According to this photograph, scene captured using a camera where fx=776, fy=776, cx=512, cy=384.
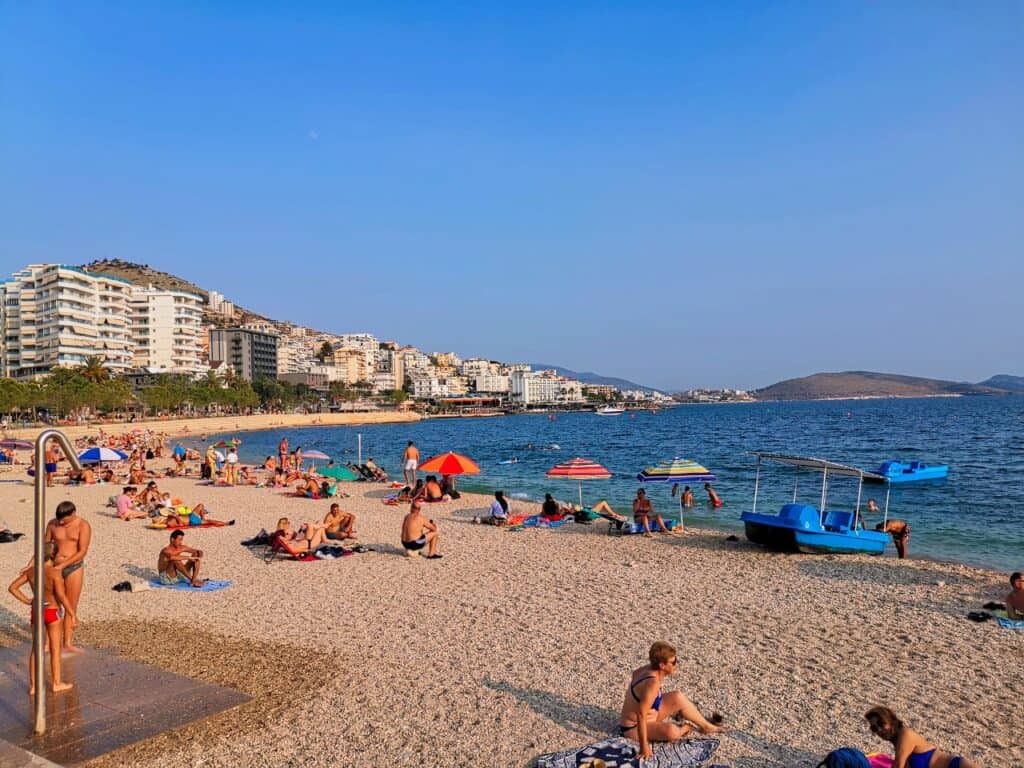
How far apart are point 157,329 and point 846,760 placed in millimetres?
129010

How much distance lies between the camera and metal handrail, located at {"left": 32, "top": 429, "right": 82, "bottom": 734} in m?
5.48

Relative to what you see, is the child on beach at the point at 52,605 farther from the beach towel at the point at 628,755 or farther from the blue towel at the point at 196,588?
the beach towel at the point at 628,755

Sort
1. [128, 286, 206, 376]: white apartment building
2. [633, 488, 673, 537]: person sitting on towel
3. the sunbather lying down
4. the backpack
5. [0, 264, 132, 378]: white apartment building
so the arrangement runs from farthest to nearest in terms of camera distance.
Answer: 1. [128, 286, 206, 376]: white apartment building
2. [0, 264, 132, 378]: white apartment building
3. [633, 488, 673, 537]: person sitting on towel
4. the sunbather lying down
5. the backpack

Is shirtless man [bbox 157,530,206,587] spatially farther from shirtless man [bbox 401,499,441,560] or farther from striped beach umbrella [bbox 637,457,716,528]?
striped beach umbrella [bbox 637,457,716,528]

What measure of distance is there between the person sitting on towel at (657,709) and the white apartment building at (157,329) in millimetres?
123003

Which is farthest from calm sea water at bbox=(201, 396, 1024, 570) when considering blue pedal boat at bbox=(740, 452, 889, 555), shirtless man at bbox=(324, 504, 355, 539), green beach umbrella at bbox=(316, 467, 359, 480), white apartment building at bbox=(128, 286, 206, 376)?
white apartment building at bbox=(128, 286, 206, 376)

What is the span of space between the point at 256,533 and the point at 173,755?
11433mm

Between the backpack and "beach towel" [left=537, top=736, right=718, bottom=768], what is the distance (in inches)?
34.8

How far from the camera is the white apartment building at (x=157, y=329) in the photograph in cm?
11894

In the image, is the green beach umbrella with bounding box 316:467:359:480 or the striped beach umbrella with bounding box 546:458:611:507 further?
the green beach umbrella with bounding box 316:467:359:480

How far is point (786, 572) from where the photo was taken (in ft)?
41.6

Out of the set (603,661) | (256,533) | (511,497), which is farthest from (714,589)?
(511,497)

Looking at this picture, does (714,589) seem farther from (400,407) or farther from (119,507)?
(400,407)

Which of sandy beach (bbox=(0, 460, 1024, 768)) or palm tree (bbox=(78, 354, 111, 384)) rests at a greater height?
palm tree (bbox=(78, 354, 111, 384))
